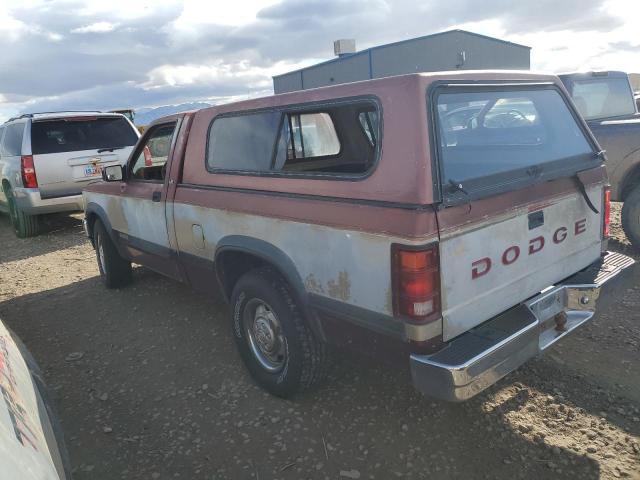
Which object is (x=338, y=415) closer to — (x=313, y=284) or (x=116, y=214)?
(x=313, y=284)

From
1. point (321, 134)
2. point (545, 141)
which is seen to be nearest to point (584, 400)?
point (545, 141)

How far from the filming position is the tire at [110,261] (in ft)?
17.2

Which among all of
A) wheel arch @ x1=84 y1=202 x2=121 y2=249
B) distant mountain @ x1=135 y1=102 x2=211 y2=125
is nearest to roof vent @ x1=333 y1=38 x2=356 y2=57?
distant mountain @ x1=135 y1=102 x2=211 y2=125

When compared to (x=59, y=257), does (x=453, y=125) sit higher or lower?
higher

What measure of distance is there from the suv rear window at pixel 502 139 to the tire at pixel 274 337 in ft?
3.89

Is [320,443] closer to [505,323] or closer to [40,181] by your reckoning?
[505,323]

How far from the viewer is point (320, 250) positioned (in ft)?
8.25

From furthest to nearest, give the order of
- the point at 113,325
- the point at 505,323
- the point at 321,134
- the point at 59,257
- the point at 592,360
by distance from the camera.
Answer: the point at 59,257
the point at 113,325
the point at 321,134
the point at 592,360
the point at 505,323

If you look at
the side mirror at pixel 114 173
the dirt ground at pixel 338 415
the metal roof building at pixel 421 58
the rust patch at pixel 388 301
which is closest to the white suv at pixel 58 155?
the side mirror at pixel 114 173

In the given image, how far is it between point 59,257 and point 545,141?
21.5 feet

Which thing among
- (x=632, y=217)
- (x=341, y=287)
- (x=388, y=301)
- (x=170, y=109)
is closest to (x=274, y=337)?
(x=341, y=287)

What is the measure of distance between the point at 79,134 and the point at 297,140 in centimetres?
596

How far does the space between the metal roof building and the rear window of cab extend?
1765 centimetres

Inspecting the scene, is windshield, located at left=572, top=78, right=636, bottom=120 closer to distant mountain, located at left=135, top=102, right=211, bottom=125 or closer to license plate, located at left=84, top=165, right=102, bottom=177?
distant mountain, located at left=135, top=102, right=211, bottom=125
